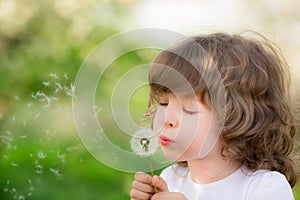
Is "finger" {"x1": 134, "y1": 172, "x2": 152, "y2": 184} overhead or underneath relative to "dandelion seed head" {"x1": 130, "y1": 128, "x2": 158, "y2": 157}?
underneath

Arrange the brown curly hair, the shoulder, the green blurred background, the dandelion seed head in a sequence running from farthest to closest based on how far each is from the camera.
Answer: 1. the green blurred background
2. the shoulder
3. the brown curly hair
4. the dandelion seed head

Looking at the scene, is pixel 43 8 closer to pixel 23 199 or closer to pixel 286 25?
pixel 286 25

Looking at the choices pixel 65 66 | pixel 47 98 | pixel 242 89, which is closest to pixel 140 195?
pixel 242 89

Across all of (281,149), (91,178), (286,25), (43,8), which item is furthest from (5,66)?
(281,149)

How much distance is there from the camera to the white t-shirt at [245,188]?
161 cm

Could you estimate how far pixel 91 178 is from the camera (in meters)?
2.97

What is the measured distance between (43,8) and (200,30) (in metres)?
2.77

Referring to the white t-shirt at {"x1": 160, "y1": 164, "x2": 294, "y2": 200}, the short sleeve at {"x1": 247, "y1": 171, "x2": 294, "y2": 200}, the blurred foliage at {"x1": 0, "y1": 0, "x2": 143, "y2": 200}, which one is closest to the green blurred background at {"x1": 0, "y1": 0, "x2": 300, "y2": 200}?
the blurred foliage at {"x1": 0, "y1": 0, "x2": 143, "y2": 200}

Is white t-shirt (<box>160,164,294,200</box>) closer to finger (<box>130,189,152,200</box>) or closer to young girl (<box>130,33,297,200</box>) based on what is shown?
young girl (<box>130,33,297,200</box>)

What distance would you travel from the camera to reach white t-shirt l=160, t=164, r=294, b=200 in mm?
1605

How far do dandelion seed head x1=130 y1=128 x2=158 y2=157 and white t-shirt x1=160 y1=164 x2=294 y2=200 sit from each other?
0.80 ft

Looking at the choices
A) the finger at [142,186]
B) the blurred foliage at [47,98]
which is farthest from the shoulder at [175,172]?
the blurred foliage at [47,98]

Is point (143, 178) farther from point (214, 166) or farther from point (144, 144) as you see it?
point (214, 166)

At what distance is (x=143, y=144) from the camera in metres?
1.50
